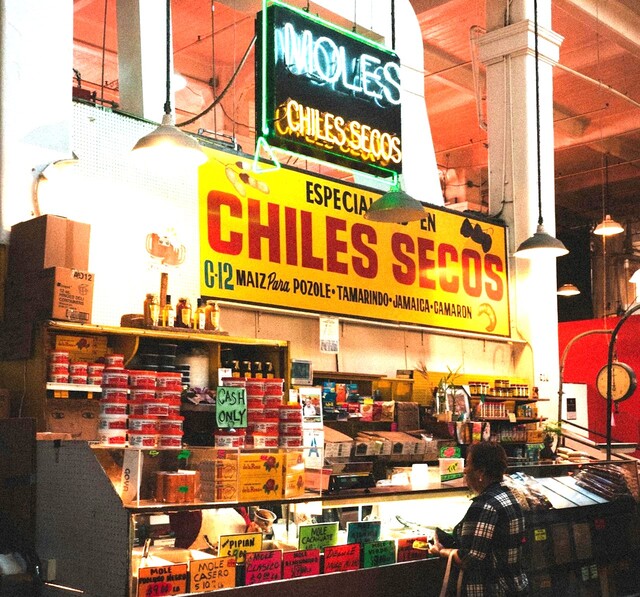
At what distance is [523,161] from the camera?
35.0ft

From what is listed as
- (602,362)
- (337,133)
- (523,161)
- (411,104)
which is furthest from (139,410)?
(602,362)

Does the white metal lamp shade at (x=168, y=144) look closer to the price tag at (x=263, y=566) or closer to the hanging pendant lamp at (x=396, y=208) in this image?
the hanging pendant lamp at (x=396, y=208)

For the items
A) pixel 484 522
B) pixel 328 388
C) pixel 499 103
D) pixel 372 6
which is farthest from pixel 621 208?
pixel 484 522

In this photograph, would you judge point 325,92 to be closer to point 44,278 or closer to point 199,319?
point 199,319

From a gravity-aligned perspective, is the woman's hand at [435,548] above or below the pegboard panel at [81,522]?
below

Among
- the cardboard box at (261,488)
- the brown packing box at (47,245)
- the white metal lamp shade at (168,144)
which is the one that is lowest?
the cardboard box at (261,488)

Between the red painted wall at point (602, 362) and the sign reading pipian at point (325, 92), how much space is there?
8297 millimetres

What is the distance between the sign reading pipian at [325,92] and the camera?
6668 millimetres

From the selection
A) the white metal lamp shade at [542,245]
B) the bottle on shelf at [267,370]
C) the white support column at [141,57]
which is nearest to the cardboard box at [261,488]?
the bottle on shelf at [267,370]

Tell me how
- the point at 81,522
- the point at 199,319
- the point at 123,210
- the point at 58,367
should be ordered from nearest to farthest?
the point at 81,522 → the point at 58,367 → the point at 199,319 → the point at 123,210

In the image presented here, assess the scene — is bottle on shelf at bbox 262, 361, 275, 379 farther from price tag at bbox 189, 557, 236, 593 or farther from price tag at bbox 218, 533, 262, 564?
price tag at bbox 189, 557, 236, 593

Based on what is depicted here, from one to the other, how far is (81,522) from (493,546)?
1.92 meters

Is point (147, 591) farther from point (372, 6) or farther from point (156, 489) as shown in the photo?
point (372, 6)

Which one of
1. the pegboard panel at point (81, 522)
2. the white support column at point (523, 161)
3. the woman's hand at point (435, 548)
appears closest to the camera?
the pegboard panel at point (81, 522)
